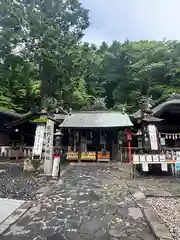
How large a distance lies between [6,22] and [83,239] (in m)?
20.7

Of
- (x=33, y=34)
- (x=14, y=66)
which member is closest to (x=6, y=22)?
(x=33, y=34)

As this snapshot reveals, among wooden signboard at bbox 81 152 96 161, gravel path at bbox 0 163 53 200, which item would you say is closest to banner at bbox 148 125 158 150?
gravel path at bbox 0 163 53 200

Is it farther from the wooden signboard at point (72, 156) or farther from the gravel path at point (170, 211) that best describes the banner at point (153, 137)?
the wooden signboard at point (72, 156)

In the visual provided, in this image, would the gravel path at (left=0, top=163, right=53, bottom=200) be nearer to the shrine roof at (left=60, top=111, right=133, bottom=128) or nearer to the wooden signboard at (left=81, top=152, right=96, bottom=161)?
the wooden signboard at (left=81, top=152, right=96, bottom=161)

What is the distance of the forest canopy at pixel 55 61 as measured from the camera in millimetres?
18516

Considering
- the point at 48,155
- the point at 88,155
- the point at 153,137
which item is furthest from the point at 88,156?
the point at 153,137

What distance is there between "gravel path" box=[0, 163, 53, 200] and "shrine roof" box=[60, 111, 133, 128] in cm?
571

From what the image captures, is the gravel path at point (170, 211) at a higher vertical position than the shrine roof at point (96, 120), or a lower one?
lower

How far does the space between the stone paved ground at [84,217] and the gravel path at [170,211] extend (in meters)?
0.46

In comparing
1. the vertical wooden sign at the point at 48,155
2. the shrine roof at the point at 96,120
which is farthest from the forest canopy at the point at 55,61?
the vertical wooden sign at the point at 48,155

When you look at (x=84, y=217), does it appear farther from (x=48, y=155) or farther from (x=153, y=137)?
(x=153, y=137)

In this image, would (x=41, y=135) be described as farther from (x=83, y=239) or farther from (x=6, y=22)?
(x=6, y=22)

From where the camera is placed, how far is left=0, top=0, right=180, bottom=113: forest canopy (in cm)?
1852

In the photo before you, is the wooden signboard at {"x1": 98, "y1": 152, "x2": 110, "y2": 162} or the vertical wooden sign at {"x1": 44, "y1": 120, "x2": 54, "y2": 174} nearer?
the vertical wooden sign at {"x1": 44, "y1": 120, "x2": 54, "y2": 174}
